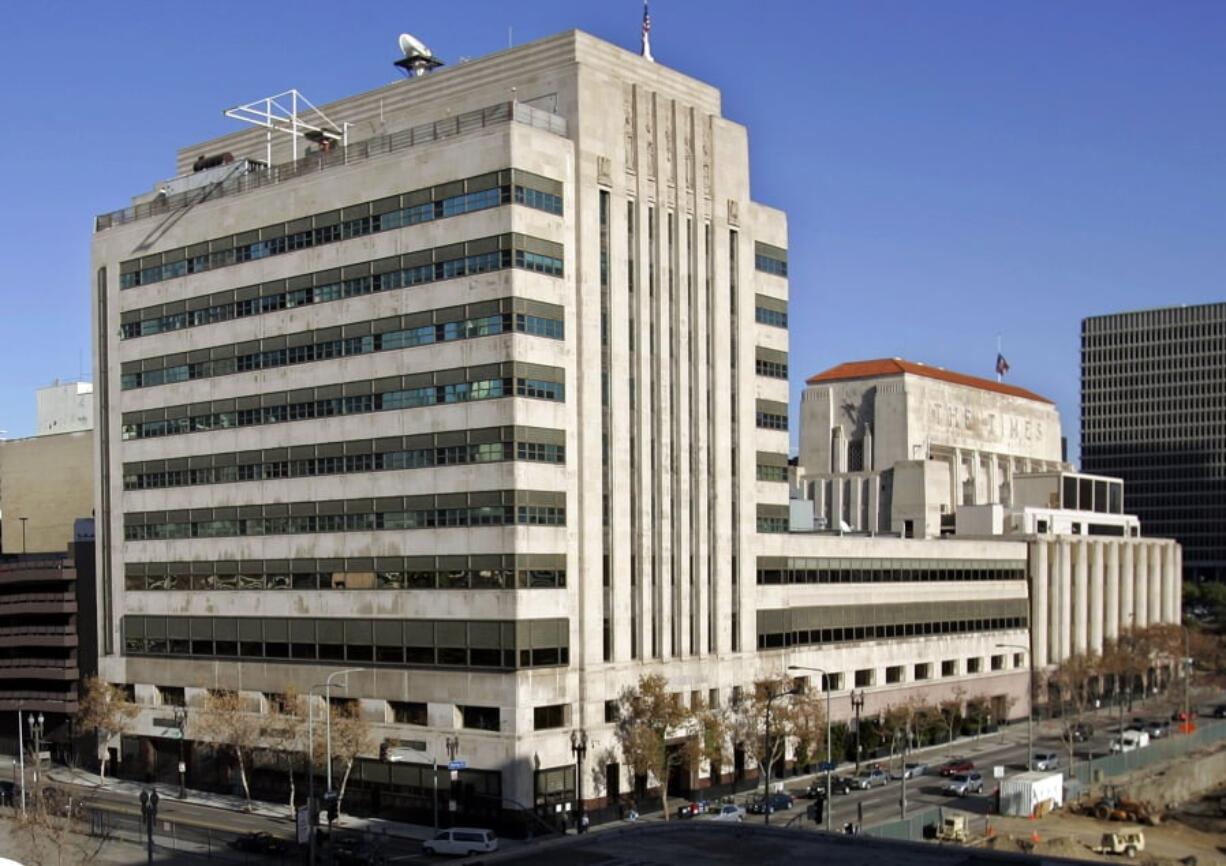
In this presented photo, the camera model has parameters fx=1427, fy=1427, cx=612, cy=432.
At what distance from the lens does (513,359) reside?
91.5 metres

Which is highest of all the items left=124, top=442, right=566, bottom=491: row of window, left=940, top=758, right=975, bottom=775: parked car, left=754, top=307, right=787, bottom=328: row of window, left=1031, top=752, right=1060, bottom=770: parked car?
left=754, top=307, right=787, bottom=328: row of window

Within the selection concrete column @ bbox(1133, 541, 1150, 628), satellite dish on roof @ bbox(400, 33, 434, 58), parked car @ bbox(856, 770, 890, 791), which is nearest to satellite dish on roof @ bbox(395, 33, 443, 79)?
satellite dish on roof @ bbox(400, 33, 434, 58)

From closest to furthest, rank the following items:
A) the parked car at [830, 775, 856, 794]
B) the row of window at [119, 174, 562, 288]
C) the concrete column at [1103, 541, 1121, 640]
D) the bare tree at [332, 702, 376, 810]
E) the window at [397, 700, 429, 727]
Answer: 1. the row of window at [119, 174, 562, 288]
2. the bare tree at [332, 702, 376, 810]
3. the window at [397, 700, 429, 727]
4. the parked car at [830, 775, 856, 794]
5. the concrete column at [1103, 541, 1121, 640]

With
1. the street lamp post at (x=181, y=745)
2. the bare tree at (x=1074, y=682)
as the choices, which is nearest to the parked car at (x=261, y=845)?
the street lamp post at (x=181, y=745)

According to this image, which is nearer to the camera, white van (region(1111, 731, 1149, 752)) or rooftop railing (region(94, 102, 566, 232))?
rooftop railing (region(94, 102, 566, 232))

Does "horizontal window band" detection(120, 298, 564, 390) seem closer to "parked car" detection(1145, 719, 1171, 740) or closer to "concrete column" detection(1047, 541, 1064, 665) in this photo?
"parked car" detection(1145, 719, 1171, 740)

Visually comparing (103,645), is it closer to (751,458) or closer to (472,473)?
(472,473)

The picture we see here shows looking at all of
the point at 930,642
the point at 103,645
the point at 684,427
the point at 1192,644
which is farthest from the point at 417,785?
the point at 1192,644

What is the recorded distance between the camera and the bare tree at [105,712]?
11575 cm

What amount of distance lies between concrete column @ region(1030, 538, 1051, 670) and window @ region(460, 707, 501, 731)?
78472 millimetres

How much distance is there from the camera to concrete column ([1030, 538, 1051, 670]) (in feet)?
497

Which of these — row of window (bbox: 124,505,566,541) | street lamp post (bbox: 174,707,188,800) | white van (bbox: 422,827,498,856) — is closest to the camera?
white van (bbox: 422,827,498,856)

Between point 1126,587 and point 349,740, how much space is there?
111 metres

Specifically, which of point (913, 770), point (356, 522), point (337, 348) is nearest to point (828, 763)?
point (913, 770)
